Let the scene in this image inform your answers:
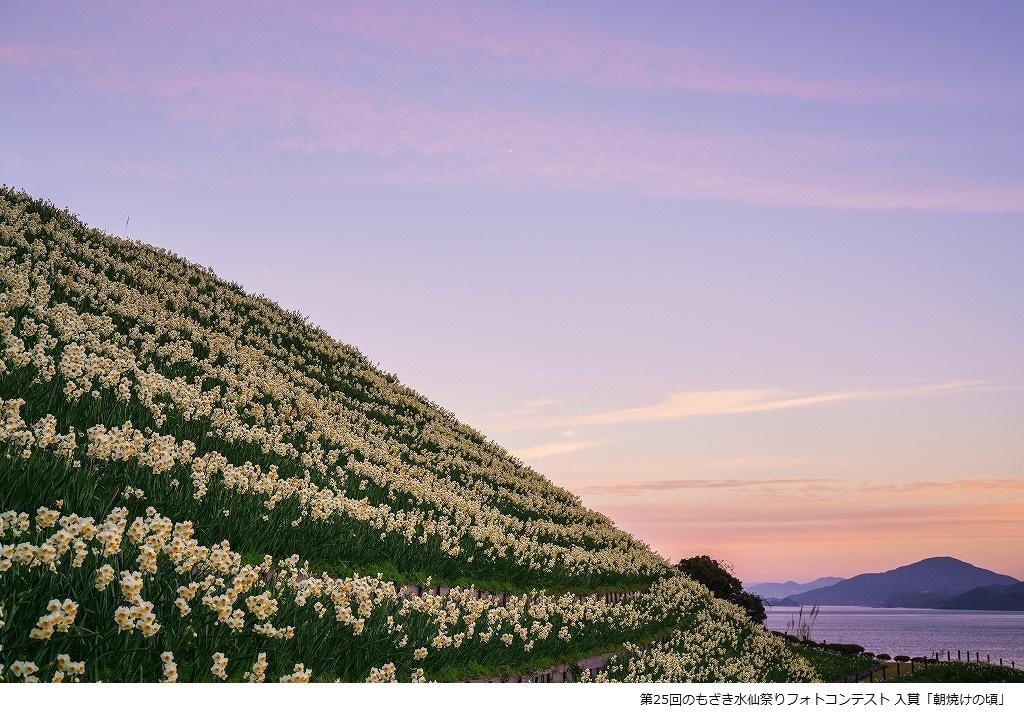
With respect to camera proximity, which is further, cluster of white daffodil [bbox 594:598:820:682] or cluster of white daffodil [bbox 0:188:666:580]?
cluster of white daffodil [bbox 594:598:820:682]

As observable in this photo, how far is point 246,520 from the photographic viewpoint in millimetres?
10719

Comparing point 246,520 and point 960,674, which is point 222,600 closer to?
point 246,520

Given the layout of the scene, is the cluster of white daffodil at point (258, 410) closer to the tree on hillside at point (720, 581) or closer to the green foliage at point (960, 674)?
the green foliage at point (960, 674)

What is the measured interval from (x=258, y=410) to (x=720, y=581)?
50.8 m

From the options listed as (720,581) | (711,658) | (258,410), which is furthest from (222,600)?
(720,581)

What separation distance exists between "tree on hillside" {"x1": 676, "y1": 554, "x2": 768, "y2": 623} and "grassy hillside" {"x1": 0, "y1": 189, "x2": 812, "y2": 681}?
3334cm

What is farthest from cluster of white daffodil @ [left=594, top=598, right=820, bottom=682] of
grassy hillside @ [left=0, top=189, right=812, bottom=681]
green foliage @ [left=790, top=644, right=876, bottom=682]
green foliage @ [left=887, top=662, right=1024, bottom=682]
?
green foliage @ [left=887, top=662, right=1024, bottom=682]

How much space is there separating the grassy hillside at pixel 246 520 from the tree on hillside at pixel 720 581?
33343mm

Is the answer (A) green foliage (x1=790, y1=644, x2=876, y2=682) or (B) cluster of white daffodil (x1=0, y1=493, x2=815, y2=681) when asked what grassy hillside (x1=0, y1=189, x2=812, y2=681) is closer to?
(B) cluster of white daffodil (x1=0, y1=493, x2=815, y2=681)

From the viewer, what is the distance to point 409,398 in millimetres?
33094

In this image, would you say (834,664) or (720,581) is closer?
(834,664)

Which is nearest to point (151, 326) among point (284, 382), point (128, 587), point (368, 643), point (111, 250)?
point (284, 382)

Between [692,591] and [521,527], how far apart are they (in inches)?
376

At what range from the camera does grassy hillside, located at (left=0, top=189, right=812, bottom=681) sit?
610 cm
